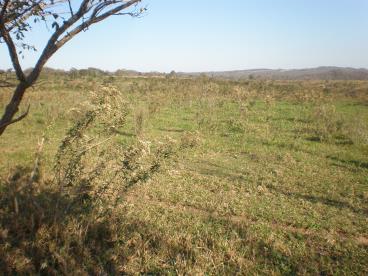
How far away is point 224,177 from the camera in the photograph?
659 centimetres

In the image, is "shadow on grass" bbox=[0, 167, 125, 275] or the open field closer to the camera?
"shadow on grass" bbox=[0, 167, 125, 275]

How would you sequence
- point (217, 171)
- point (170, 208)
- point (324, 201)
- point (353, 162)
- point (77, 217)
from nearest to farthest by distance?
1. point (77, 217)
2. point (170, 208)
3. point (324, 201)
4. point (217, 171)
5. point (353, 162)

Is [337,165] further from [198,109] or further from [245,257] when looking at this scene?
[198,109]

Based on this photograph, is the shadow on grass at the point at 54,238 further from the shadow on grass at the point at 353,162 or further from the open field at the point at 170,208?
the shadow on grass at the point at 353,162

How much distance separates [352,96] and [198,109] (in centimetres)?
1588

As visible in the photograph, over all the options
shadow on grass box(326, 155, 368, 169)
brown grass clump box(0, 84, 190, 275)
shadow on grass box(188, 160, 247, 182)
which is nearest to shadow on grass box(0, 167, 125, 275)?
brown grass clump box(0, 84, 190, 275)

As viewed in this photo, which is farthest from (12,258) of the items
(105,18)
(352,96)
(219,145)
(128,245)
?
(352,96)

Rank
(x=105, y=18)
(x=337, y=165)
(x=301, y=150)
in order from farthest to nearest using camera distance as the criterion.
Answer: (x=301, y=150) < (x=337, y=165) < (x=105, y=18)

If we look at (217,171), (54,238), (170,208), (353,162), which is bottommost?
(353,162)

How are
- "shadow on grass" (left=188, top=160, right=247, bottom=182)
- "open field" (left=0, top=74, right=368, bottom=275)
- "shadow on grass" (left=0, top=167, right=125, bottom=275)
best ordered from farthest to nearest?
"shadow on grass" (left=188, top=160, right=247, bottom=182)
"open field" (left=0, top=74, right=368, bottom=275)
"shadow on grass" (left=0, top=167, right=125, bottom=275)

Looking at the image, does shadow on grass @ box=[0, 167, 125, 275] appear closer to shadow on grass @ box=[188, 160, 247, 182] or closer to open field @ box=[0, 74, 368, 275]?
open field @ box=[0, 74, 368, 275]

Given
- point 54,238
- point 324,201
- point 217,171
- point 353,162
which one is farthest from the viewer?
point 353,162

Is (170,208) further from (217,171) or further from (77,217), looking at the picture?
(217,171)

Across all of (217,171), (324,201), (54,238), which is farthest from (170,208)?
(324,201)
